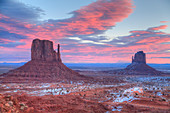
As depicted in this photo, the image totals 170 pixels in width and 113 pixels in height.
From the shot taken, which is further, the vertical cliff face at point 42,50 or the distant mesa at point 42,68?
the vertical cliff face at point 42,50

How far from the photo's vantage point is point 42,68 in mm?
52281

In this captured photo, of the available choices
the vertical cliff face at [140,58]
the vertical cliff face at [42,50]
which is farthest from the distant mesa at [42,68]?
the vertical cliff face at [140,58]

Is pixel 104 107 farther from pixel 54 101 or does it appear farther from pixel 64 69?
pixel 64 69

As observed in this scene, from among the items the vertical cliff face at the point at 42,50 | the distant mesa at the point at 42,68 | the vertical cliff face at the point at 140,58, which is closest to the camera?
the distant mesa at the point at 42,68

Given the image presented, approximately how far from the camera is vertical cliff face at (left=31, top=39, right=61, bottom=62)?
5551 centimetres

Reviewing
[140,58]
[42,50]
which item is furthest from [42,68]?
[140,58]

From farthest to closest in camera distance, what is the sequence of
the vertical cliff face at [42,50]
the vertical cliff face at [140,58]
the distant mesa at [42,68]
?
the vertical cliff face at [140,58] → the vertical cliff face at [42,50] → the distant mesa at [42,68]

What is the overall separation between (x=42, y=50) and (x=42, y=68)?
845cm

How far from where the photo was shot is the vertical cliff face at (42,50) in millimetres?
55509

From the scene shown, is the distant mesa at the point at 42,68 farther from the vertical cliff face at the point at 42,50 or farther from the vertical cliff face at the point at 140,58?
the vertical cliff face at the point at 140,58

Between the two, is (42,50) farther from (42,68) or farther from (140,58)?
(140,58)

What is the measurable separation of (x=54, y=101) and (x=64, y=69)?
39.6 m

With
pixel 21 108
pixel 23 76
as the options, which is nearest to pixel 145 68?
pixel 23 76

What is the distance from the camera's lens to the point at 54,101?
17.6m
